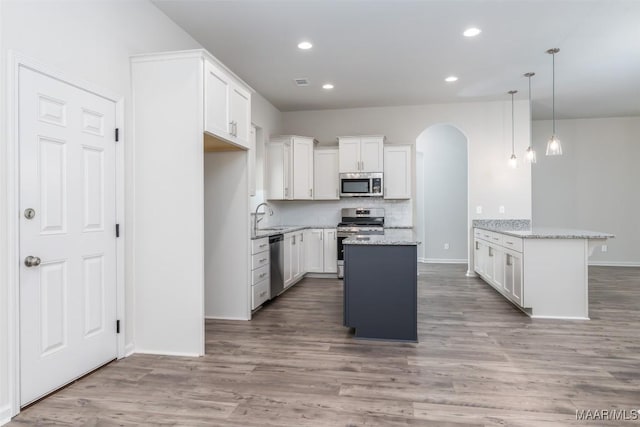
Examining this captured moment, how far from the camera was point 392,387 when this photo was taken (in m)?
2.51

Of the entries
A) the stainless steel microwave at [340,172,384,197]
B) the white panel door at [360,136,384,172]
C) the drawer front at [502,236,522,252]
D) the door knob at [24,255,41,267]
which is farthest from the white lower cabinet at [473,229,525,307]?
the door knob at [24,255,41,267]

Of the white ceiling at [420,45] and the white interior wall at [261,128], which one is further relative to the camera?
the white interior wall at [261,128]

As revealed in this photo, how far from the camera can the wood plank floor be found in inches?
85.5

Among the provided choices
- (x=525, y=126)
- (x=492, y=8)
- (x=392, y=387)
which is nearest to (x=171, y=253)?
(x=392, y=387)

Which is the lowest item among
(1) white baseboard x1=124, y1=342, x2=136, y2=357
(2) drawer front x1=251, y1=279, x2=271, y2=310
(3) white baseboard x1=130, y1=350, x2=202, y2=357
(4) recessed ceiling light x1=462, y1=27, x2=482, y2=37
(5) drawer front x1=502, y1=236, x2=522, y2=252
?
(3) white baseboard x1=130, y1=350, x2=202, y2=357

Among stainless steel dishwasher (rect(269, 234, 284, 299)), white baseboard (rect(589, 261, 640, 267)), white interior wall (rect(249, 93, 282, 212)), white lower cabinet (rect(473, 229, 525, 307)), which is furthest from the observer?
white baseboard (rect(589, 261, 640, 267))

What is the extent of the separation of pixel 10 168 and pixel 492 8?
3.79 metres

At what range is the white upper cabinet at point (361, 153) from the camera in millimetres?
6477

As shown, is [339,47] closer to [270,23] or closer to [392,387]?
[270,23]

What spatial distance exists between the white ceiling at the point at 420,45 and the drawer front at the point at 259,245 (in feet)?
7.01

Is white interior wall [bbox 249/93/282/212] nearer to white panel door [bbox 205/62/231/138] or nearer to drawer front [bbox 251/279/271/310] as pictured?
drawer front [bbox 251/279/271/310]

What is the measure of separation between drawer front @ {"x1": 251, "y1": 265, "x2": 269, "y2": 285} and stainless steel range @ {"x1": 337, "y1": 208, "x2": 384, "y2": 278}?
6.46 feet

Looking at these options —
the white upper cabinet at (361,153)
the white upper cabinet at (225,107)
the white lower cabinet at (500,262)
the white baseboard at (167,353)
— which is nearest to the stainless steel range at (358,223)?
the white upper cabinet at (361,153)

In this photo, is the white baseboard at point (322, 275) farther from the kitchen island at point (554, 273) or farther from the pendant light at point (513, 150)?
the pendant light at point (513, 150)
